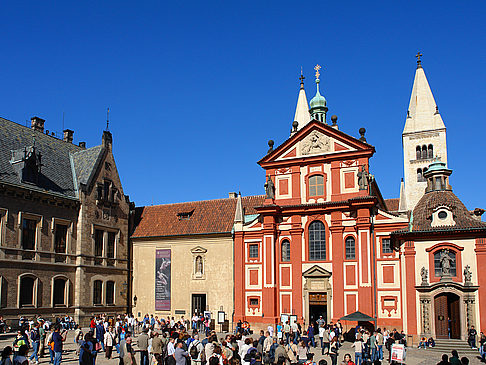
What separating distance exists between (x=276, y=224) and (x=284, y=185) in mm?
3336

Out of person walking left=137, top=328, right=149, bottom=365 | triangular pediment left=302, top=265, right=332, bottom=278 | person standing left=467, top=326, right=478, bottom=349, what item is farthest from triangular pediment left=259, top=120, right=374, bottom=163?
person walking left=137, top=328, right=149, bottom=365

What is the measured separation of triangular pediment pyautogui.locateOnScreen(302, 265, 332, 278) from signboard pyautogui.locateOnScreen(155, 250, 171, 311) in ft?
42.3

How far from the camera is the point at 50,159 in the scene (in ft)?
141

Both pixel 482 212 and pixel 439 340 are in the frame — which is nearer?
pixel 439 340

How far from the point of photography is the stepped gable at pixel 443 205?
35.0 metres

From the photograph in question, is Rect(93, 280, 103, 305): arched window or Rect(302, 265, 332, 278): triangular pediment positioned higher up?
Rect(302, 265, 332, 278): triangular pediment

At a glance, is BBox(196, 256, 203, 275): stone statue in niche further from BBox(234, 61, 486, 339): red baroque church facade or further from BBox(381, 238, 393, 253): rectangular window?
BBox(381, 238, 393, 253): rectangular window

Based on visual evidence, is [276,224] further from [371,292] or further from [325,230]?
[371,292]

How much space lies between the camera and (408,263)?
3634cm

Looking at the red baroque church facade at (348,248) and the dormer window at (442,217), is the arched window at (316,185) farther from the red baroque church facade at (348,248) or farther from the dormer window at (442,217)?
the dormer window at (442,217)

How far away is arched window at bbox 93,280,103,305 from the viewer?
42694 millimetres

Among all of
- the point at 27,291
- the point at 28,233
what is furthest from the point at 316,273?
the point at 28,233

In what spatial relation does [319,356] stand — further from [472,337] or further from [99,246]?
[99,246]

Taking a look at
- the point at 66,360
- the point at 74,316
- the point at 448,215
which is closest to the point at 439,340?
the point at 448,215
